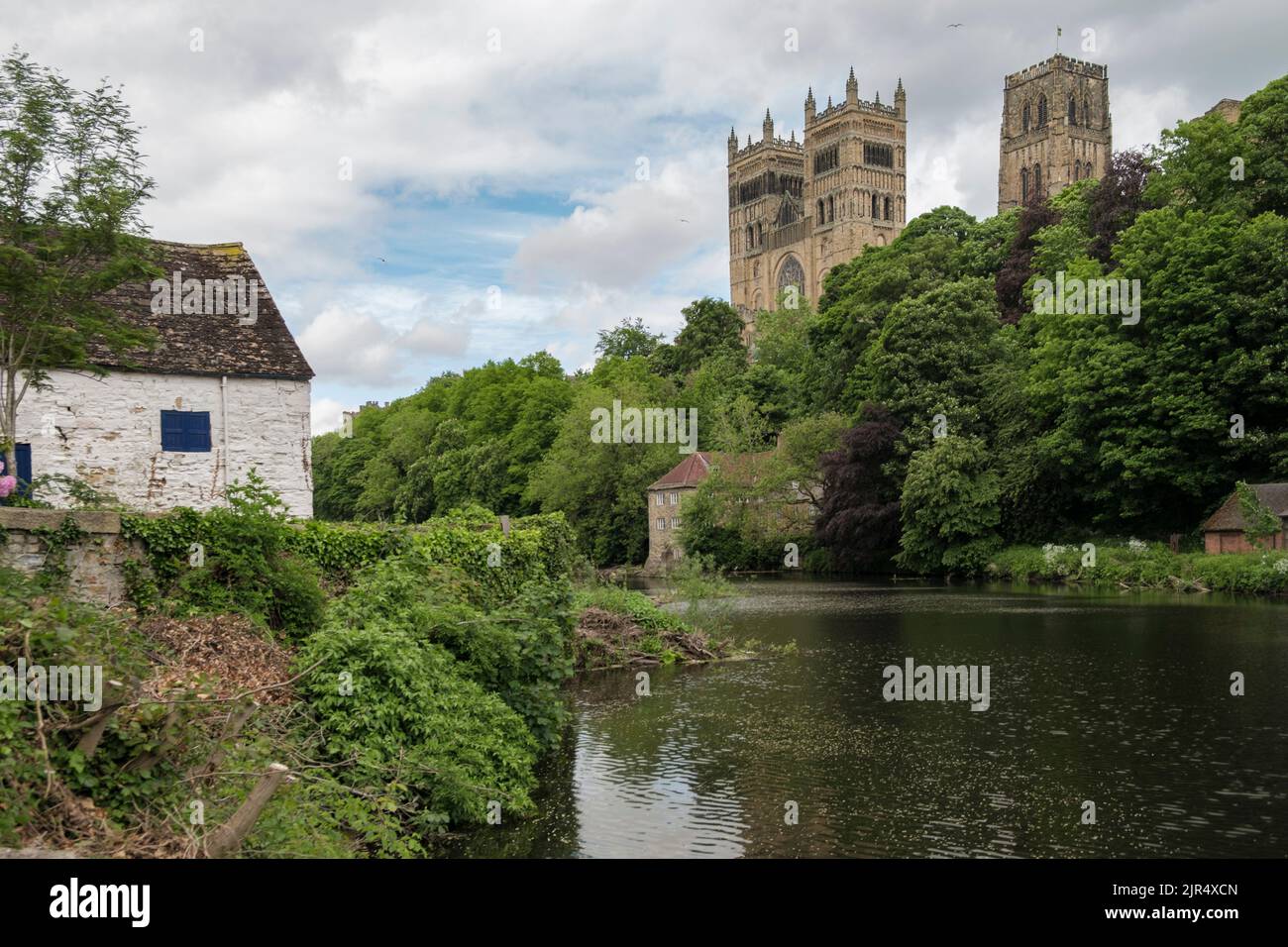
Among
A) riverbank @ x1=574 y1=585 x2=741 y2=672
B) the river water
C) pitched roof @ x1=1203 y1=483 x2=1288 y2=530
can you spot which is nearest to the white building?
riverbank @ x1=574 y1=585 x2=741 y2=672

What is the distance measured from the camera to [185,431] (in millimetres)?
24172

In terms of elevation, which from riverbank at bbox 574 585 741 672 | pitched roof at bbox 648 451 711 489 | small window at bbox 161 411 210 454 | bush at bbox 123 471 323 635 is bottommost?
riverbank at bbox 574 585 741 672

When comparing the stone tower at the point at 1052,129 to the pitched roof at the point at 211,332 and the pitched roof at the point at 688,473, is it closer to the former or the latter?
the pitched roof at the point at 688,473

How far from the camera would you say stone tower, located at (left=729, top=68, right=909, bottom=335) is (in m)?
146

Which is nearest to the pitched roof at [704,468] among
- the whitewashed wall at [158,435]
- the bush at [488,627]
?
the whitewashed wall at [158,435]

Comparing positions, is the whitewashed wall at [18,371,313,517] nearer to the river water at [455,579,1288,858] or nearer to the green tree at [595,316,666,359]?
the river water at [455,579,1288,858]

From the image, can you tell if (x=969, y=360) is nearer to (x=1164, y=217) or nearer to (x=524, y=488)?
(x=1164, y=217)

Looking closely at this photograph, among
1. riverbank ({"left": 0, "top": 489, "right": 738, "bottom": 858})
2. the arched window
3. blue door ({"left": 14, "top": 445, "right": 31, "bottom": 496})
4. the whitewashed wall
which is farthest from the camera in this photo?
the arched window

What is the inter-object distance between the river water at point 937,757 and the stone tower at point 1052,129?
10589 cm

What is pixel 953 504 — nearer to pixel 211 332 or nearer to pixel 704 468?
pixel 704 468

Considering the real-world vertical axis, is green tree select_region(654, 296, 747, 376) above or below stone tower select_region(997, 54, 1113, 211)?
below

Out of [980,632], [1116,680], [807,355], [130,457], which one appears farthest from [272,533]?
[807,355]

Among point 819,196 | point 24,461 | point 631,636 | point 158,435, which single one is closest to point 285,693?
point 24,461

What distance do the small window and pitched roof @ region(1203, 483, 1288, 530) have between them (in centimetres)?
3619
